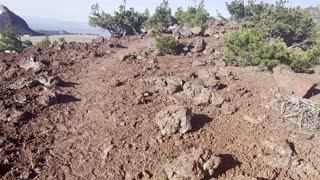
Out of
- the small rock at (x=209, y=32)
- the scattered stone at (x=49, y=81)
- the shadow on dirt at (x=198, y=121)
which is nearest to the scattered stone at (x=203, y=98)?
the shadow on dirt at (x=198, y=121)

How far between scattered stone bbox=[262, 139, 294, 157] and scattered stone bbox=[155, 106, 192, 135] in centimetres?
253

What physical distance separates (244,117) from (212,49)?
41.8 feet

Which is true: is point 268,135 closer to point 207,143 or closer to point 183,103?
point 207,143

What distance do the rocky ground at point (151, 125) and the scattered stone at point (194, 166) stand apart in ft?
0.09

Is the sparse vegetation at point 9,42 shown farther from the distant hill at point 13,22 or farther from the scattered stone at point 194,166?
the distant hill at point 13,22

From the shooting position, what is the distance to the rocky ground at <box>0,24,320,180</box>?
1004 centimetres

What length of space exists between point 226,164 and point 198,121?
8.46ft

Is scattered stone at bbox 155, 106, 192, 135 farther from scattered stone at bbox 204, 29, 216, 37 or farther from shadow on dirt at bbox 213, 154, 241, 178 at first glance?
scattered stone at bbox 204, 29, 216, 37

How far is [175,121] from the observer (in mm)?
11547

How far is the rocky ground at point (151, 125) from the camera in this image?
32.9ft

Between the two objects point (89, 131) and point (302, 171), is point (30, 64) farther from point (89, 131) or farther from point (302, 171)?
point (302, 171)

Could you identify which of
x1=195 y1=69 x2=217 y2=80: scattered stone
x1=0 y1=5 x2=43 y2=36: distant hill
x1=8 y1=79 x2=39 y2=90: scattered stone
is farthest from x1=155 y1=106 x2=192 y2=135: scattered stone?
x1=0 y1=5 x2=43 y2=36: distant hill

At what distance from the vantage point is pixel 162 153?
10.8 m

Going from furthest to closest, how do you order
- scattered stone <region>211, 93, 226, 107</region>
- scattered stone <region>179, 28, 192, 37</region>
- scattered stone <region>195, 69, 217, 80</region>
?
1. scattered stone <region>179, 28, 192, 37</region>
2. scattered stone <region>195, 69, 217, 80</region>
3. scattered stone <region>211, 93, 226, 107</region>
